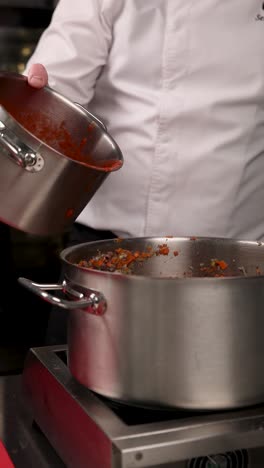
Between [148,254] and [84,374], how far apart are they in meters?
0.27

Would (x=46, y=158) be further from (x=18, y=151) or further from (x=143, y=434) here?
(x=143, y=434)

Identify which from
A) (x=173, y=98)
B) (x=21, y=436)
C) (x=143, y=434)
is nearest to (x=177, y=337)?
(x=143, y=434)

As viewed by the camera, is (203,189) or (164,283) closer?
(164,283)

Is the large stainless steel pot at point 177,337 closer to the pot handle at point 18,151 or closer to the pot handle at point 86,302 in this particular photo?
the pot handle at point 86,302

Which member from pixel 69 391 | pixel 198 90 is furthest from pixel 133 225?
pixel 69 391

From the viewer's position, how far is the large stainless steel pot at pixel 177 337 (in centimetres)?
85

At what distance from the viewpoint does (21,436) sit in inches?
39.7

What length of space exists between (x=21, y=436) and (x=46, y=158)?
0.40 meters

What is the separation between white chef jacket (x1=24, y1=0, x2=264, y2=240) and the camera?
5.03ft

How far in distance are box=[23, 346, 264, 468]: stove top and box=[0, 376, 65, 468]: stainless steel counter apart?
0.02m

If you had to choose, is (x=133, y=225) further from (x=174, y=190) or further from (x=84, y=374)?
(x=84, y=374)

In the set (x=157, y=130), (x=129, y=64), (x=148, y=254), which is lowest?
(x=148, y=254)

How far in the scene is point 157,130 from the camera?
1559mm

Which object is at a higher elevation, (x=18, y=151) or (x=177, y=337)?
(x=18, y=151)
